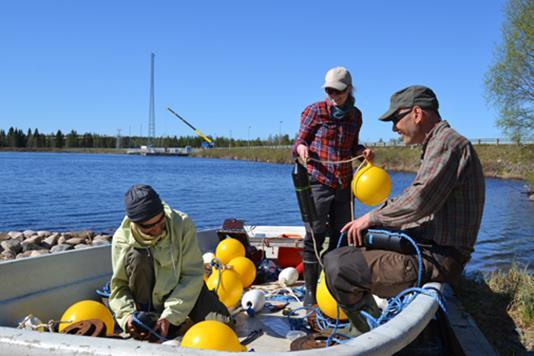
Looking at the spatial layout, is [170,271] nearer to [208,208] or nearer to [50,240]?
[50,240]

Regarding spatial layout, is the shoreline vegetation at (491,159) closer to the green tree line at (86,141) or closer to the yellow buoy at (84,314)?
the yellow buoy at (84,314)

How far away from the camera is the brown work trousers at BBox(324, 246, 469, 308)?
271 centimetres

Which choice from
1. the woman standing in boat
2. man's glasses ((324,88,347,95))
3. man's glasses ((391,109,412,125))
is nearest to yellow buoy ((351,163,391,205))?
the woman standing in boat

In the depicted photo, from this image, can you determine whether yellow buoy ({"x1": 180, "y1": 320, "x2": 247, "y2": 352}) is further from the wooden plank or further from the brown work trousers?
the wooden plank

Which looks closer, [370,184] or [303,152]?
[370,184]

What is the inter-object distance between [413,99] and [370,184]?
127cm

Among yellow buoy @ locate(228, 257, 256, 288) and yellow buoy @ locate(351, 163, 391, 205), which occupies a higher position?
yellow buoy @ locate(351, 163, 391, 205)

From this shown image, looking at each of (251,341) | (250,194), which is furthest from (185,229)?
(250,194)

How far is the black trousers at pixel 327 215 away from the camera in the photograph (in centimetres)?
410

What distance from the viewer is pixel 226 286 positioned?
160 inches

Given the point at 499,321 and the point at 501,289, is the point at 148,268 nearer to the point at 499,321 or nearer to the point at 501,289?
the point at 499,321

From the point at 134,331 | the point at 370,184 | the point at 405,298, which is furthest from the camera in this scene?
the point at 370,184

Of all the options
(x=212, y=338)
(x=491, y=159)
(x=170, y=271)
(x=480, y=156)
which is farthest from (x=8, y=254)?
(x=480, y=156)

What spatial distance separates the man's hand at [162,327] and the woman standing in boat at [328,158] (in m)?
1.40
